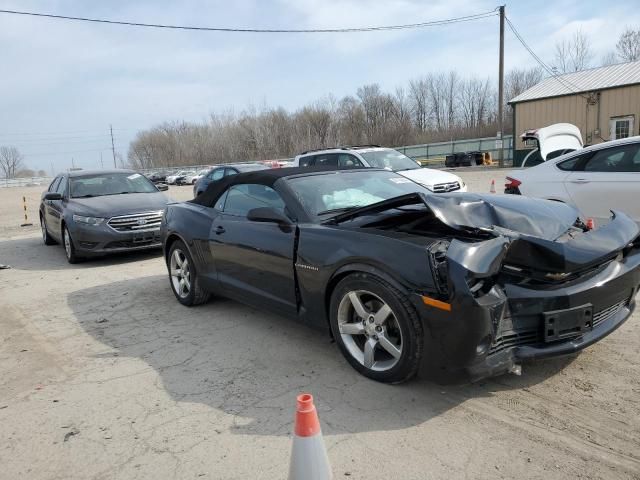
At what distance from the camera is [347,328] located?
3.52 m

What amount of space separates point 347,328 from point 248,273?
130 cm

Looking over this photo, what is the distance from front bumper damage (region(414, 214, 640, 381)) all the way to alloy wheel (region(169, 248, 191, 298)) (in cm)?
328

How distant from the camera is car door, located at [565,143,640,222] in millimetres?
6473

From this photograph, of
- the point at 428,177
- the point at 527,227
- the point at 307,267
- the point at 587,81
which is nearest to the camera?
the point at 527,227

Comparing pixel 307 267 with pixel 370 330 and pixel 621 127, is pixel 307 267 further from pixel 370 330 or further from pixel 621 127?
pixel 621 127

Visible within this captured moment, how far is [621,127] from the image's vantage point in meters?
27.8

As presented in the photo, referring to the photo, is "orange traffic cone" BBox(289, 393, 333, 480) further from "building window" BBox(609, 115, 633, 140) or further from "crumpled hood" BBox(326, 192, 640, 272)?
"building window" BBox(609, 115, 633, 140)

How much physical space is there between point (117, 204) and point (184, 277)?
3.75 m

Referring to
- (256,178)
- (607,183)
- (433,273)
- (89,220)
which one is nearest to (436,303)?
(433,273)

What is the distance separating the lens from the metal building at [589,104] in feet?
90.1

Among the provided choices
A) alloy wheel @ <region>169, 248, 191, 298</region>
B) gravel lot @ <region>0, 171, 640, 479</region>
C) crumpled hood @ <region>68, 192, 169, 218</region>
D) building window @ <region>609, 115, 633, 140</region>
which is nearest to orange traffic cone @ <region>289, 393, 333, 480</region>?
gravel lot @ <region>0, 171, 640, 479</region>

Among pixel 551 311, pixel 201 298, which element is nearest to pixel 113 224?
pixel 201 298

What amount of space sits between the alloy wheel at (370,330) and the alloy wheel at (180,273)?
8.24ft

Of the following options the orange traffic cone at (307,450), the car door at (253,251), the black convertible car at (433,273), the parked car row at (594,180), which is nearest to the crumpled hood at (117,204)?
the car door at (253,251)
